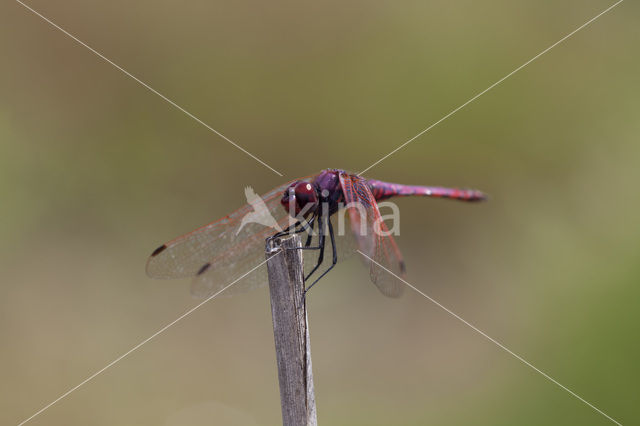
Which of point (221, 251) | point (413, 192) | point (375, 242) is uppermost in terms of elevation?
point (413, 192)

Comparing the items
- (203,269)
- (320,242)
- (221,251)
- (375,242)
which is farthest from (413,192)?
(203,269)

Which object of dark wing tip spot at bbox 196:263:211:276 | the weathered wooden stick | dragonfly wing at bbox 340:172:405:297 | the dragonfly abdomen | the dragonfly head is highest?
the dragonfly abdomen

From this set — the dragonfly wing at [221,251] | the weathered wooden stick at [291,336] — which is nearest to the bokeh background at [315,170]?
the dragonfly wing at [221,251]

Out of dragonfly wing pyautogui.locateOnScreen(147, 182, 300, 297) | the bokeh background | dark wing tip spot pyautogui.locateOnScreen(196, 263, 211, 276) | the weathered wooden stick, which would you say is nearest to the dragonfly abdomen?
dragonfly wing pyautogui.locateOnScreen(147, 182, 300, 297)

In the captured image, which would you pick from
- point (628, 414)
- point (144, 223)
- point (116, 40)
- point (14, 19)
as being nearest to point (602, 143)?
point (628, 414)

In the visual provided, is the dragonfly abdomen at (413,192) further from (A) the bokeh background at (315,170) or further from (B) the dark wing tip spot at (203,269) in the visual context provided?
(A) the bokeh background at (315,170)

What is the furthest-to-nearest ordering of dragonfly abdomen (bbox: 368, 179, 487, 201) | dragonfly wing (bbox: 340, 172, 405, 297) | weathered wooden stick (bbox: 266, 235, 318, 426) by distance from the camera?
dragonfly abdomen (bbox: 368, 179, 487, 201), dragonfly wing (bbox: 340, 172, 405, 297), weathered wooden stick (bbox: 266, 235, 318, 426)

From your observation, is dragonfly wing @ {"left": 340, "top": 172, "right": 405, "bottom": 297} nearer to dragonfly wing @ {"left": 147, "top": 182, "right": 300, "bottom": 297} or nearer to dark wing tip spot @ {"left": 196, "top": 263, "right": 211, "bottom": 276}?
dragonfly wing @ {"left": 147, "top": 182, "right": 300, "bottom": 297}

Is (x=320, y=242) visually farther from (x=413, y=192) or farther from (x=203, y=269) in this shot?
(x=413, y=192)

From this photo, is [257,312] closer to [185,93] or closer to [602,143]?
[185,93]
